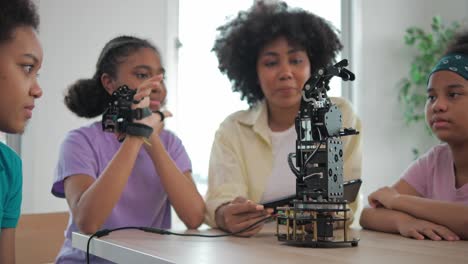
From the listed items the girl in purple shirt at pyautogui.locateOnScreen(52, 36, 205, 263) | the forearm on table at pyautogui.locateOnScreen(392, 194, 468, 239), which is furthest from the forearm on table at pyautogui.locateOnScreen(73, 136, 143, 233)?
the forearm on table at pyautogui.locateOnScreen(392, 194, 468, 239)

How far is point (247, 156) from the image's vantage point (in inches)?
78.5

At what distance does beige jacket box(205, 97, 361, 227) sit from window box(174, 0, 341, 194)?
220cm

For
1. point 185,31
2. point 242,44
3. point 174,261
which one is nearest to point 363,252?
point 174,261

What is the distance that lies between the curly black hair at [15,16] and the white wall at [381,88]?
380 cm

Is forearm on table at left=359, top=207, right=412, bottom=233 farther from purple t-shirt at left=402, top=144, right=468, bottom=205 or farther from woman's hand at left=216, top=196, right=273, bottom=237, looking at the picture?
woman's hand at left=216, top=196, right=273, bottom=237

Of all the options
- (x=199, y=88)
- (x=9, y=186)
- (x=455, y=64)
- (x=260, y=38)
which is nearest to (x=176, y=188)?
(x=9, y=186)

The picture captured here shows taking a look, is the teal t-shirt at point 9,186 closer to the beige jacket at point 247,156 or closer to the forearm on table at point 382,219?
the beige jacket at point 247,156

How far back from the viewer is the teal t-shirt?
160 cm

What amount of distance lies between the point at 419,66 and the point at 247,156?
3373 mm

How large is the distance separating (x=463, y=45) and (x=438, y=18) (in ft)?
11.6

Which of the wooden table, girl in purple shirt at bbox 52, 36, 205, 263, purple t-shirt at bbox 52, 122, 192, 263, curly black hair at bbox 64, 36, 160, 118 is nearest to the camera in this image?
the wooden table

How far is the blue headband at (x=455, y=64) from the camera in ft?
5.23

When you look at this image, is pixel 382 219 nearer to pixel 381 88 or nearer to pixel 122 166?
pixel 122 166

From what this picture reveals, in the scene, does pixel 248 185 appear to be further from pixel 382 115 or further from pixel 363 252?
pixel 382 115
